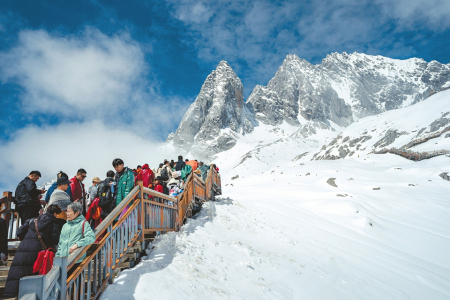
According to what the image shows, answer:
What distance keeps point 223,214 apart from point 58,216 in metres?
6.90

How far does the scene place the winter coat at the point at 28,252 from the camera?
316 cm

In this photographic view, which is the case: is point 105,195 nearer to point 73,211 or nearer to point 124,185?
point 124,185

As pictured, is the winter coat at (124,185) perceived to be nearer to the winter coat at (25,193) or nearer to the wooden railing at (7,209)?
the winter coat at (25,193)

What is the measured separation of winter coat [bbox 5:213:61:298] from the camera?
10.4 ft

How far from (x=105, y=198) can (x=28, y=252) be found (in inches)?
94.3

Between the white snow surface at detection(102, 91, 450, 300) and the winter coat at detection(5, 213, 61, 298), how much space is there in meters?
1.11

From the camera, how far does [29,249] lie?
3221 mm

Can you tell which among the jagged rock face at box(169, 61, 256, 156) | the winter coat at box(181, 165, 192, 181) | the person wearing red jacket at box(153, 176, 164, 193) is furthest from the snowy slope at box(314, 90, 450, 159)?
the jagged rock face at box(169, 61, 256, 156)

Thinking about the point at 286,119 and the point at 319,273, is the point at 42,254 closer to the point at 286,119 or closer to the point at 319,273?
the point at 319,273

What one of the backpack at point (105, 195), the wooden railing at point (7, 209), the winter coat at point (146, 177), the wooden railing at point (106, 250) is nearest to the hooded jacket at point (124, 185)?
the wooden railing at point (106, 250)

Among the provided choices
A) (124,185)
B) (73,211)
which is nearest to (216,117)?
(124,185)

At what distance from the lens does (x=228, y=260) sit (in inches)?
235

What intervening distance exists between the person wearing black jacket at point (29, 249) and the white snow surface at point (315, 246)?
111 cm

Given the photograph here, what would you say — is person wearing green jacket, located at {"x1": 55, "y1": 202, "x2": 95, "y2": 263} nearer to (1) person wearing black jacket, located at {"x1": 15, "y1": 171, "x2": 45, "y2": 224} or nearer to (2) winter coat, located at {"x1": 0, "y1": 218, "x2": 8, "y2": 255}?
(2) winter coat, located at {"x1": 0, "y1": 218, "x2": 8, "y2": 255}
